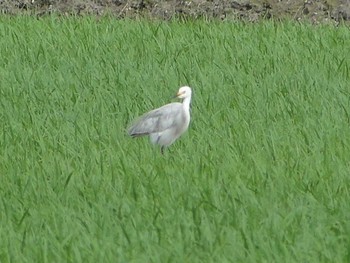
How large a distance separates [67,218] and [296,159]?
4.74 feet

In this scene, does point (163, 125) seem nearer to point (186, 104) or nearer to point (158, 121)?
point (158, 121)

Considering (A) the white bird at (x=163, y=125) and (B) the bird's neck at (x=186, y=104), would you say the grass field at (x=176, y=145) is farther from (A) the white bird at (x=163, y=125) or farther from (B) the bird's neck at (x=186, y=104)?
(B) the bird's neck at (x=186, y=104)

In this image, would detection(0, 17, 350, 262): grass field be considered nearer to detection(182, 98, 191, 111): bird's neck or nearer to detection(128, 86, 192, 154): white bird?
detection(128, 86, 192, 154): white bird

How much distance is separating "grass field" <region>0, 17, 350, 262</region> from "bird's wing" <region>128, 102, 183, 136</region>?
0.09 metres

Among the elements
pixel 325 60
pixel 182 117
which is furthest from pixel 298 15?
pixel 182 117

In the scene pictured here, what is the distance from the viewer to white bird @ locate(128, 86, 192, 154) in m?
6.38

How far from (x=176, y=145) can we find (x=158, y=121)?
0.67ft

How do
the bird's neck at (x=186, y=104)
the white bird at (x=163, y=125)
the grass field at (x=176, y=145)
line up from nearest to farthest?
the grass field at (x=176, y=145)
the white bird at (x=163, y=125)
the bird's neck at (x=186, y=104)

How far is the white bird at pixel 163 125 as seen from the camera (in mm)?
6375

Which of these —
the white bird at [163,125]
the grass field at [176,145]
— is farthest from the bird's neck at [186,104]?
the grass field at [176,145]

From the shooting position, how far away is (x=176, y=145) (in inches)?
258

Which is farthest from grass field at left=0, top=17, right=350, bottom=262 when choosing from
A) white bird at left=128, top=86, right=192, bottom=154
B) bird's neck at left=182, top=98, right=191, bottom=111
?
bird's neck at left=182, top=98, right=191, bottom=111

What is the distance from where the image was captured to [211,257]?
14.8 feet

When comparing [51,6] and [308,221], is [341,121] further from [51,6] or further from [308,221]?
[51,6]
